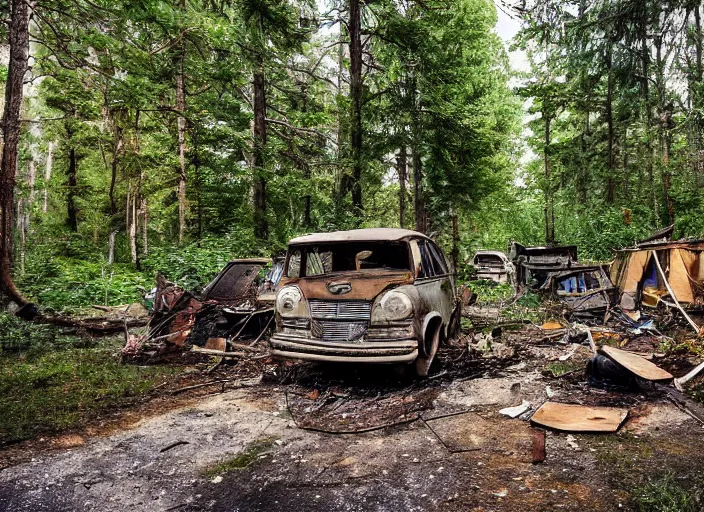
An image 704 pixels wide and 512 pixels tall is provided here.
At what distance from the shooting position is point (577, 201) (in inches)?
861

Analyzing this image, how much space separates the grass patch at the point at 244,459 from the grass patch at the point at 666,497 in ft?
8.92

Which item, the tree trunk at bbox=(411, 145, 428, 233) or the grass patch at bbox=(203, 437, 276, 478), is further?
the tree trunk at bbox=(411, 145, 428, 233)

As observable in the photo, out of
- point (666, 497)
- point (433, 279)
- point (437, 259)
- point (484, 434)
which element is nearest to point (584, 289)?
point (437, 259)

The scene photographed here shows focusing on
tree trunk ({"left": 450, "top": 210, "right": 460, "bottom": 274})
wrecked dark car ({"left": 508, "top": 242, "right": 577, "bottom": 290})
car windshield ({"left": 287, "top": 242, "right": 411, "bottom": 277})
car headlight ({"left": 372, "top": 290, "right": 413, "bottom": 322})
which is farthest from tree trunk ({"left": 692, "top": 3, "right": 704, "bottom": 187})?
car headlight ({"left": 372, "top": 290, "right": 413, "bottom": 322})

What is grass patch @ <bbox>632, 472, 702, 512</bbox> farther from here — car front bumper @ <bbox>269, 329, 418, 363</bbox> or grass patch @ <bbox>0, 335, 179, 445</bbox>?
grass patch @ <bbox>0, 335, 179, 445</bbox>

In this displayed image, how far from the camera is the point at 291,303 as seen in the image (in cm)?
529

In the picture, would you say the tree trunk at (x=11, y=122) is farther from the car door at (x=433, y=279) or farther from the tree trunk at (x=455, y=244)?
the tree trunk at (x=455, y=244)

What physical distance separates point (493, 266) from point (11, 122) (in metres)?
17.1

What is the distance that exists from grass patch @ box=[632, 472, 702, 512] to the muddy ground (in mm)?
46

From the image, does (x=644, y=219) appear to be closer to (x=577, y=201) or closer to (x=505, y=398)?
(x=577, y=201)

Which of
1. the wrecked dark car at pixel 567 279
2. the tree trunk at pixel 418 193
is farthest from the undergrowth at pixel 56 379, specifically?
the tree trunk at pixel 418 193

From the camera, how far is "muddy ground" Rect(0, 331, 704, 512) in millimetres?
2791

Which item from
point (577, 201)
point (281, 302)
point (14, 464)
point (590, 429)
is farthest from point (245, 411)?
point (577, 201)

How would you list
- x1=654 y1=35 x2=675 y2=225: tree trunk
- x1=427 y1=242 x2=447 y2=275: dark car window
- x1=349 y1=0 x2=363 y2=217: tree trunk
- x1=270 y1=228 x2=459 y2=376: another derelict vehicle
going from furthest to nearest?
x1=654 y1=35 x2=675 y2=225: tree trunk < x1=349 y1=0 x2=363 y2=217: tree trunk < x1=427 y1=242 x2=447 y2=275: dark car window < x1=270 y1=228 x2=459 y2=376: another derelict vehicle
